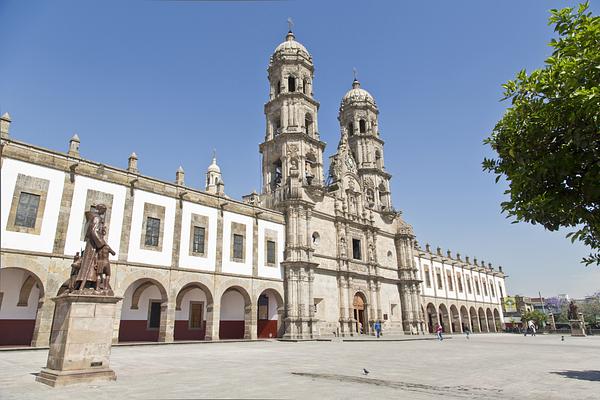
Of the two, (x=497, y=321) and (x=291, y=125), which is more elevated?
(x=291, y=125)

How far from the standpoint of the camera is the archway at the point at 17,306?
17609 millimetres

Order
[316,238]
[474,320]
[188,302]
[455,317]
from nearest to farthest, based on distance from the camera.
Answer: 1. [188,302]
2. [316,238]
3. [455,317]
4. [474,320]

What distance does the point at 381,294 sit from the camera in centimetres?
3544

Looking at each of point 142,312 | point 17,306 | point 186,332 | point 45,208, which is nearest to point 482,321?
point 186,332

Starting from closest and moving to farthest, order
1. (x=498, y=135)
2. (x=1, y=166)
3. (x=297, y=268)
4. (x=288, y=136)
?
(x=498, y=135)
(x=1, y=166)
(x=297, y=268)
(x=288, y=136)

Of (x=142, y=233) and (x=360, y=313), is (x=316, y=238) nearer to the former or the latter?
(x=360, y=313)

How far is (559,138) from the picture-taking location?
697cm

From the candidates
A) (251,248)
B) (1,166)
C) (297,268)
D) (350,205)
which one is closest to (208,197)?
(251,248)

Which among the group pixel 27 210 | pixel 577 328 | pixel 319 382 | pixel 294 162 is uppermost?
pixel 294 162

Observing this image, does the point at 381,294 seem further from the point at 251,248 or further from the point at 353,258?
the point at 251,248

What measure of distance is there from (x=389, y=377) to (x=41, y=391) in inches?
284

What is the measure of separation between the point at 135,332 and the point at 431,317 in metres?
37.0

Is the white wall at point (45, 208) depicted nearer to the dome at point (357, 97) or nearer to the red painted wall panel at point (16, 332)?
the red painted wall panel at point (16, 332)

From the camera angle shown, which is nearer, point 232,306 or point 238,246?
point 238,246
